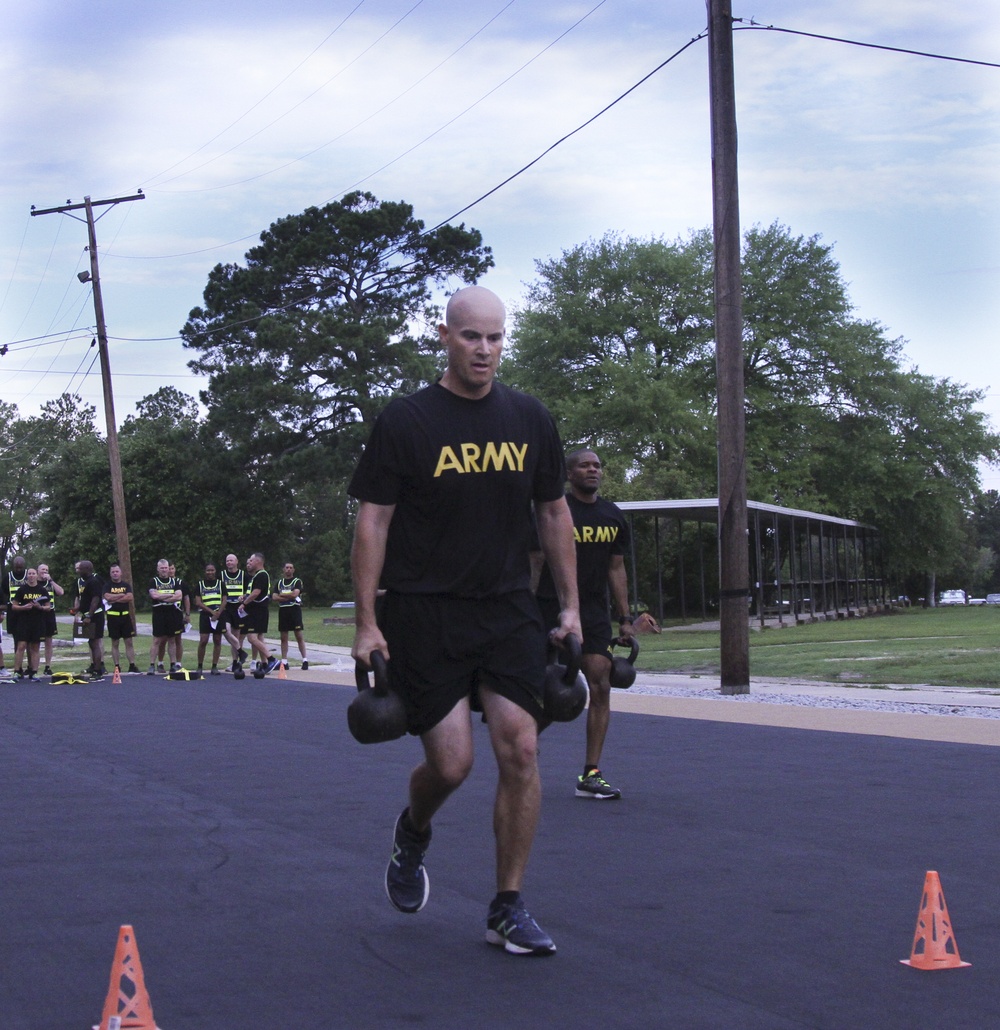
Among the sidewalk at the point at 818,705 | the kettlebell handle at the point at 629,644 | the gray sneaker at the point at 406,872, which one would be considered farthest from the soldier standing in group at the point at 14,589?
the gray sneaker at the point at 406,872

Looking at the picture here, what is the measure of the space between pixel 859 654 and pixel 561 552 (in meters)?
17.1

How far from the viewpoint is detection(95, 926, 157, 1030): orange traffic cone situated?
353 centimetres

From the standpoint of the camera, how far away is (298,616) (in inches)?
910

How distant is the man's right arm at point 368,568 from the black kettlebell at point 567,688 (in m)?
0.55

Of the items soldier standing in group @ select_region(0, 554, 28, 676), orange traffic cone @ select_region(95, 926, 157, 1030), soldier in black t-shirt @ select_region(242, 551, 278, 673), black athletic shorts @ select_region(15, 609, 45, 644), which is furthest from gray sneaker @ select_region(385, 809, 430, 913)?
black athletic shorts @ select_region(15, 609, 45, 644)

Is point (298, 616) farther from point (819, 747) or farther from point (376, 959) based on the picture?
point (376, 959)

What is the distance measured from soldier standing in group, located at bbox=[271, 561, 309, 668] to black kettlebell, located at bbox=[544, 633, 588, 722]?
58.1ft

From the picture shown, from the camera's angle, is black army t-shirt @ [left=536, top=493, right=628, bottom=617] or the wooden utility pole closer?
black army t-shirt @ [left=536, top=493, right=628, bottom=617]

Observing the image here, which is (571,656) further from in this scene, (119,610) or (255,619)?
(119,610)

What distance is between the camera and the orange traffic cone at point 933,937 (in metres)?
4.24

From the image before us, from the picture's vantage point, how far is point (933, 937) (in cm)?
428

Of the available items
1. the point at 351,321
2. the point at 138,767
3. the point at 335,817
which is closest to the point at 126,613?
the point at 138,767

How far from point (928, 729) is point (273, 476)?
4244cm

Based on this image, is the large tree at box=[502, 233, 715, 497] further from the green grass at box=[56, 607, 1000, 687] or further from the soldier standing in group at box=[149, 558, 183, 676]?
the soldier standing in group at box=[149, 558, 183, 676]
